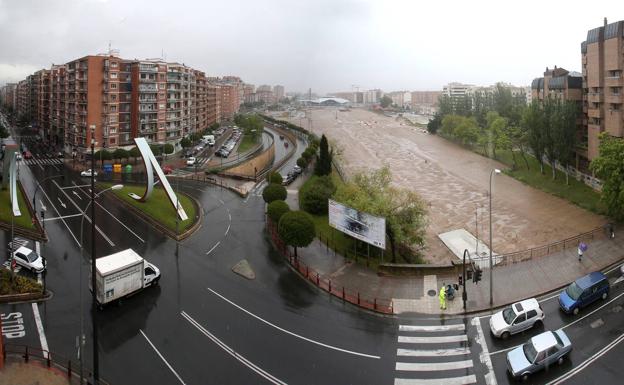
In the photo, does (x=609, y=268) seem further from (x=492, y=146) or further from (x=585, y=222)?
(x=492, y=146)

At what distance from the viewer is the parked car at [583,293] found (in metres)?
16.9

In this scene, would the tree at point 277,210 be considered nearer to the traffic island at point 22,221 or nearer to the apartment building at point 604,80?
the traffic island at point 22,221

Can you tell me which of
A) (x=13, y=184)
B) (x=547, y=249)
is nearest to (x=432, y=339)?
(x=547, y=249)

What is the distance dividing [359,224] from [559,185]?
29.2 m

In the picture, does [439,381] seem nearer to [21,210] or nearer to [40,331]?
[40,331]

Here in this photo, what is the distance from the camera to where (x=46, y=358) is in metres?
14.2

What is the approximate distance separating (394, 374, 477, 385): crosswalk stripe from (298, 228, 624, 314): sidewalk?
433 cm

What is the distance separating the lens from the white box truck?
17156 millimetres

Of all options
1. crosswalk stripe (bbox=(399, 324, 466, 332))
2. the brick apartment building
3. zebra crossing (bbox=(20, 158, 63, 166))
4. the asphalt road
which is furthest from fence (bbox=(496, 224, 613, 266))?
zebra crossing (bbox=(20, 158, 63, 166))

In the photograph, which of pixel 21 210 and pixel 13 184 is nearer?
pixel 13 184

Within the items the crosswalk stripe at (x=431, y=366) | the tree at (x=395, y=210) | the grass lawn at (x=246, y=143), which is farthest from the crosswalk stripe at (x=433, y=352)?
the grass lawn at (x=246, y=143)

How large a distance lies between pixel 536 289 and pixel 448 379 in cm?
836

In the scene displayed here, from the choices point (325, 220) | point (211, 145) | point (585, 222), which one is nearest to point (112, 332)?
point (325, 220)

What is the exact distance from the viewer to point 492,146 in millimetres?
63375
